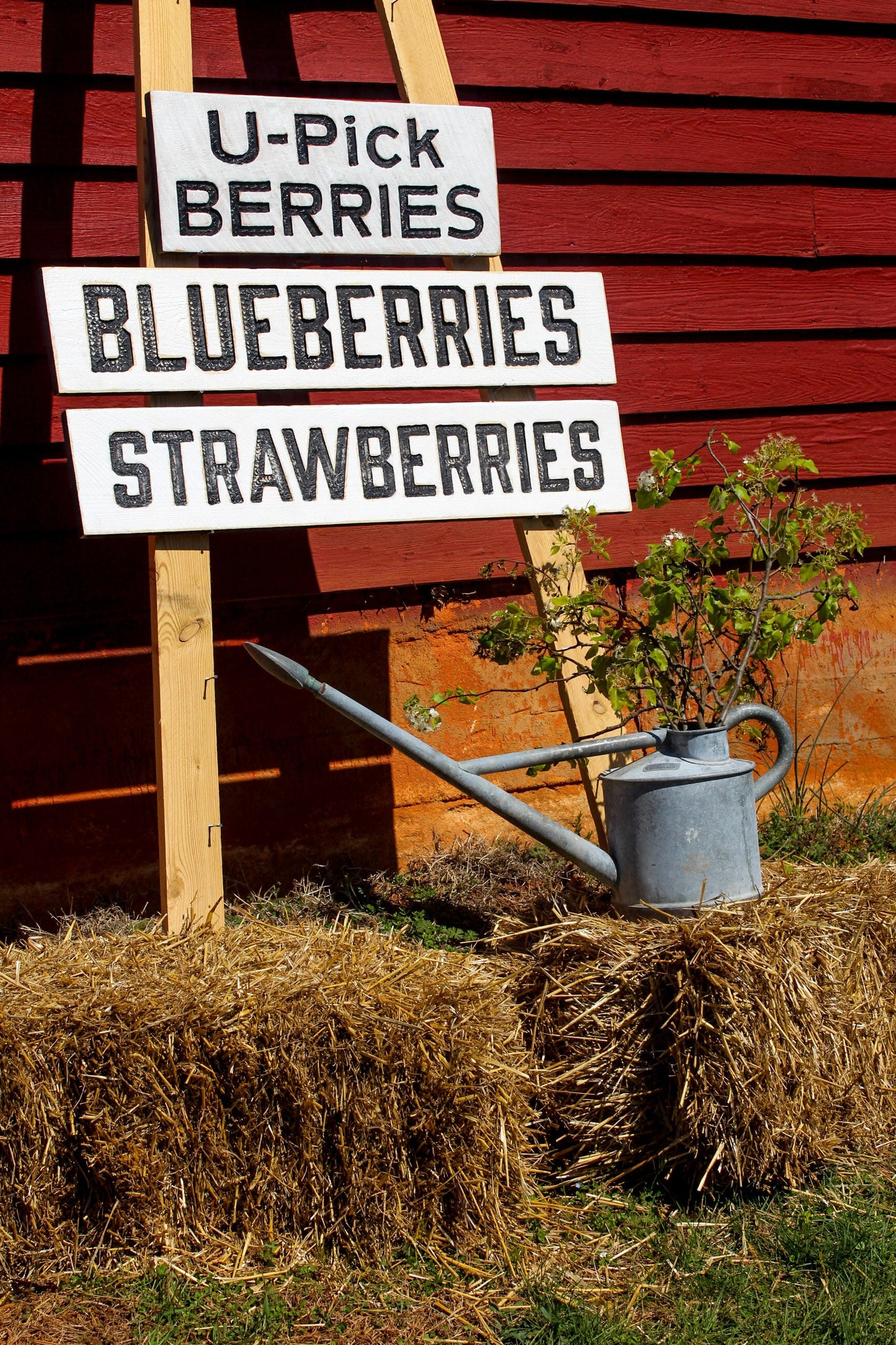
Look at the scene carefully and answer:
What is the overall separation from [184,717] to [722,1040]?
1.40 meters

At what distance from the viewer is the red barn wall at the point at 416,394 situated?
338 centimetres

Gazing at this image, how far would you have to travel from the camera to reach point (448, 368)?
3068 millimetres

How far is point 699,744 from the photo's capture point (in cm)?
242

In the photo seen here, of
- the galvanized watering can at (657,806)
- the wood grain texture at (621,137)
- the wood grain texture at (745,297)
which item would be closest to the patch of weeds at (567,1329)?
the galvanized watering can at (657,806)

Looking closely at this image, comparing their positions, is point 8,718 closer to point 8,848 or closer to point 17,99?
point 8,848

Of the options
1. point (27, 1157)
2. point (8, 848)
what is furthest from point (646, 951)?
point (8, 848)

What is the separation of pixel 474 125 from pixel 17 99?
1320 millimetres

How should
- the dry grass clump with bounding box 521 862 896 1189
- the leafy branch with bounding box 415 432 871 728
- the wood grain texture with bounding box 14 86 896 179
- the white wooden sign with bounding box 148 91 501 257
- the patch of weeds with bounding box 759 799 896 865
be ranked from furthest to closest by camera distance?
the patch of weeds with bounding box 759 799 896 865 < the wood grain texture with bounding box 14 86 896 179 < the white wooden sign with bounding box 148 91 501 257 < the leafy branch with bounding box 415 432 871 728 < the dry grass clump with bounding box 521 862 896 1189

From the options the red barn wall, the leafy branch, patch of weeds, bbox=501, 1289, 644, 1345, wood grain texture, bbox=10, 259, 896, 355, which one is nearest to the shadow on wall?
the red barn wall

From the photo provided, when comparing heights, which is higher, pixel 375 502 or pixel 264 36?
pixel 264 36

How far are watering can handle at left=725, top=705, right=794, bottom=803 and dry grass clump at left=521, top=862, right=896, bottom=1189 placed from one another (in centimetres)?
23

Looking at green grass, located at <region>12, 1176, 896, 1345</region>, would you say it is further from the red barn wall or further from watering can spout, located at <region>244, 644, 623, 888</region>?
the red barn wall

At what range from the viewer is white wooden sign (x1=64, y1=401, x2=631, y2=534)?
2.75 meters

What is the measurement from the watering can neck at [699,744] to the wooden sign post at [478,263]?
0.66 metres
